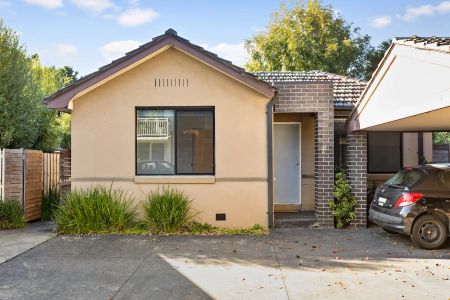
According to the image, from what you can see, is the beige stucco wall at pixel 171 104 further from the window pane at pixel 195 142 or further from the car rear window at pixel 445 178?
the car rear window at pixel 445 178

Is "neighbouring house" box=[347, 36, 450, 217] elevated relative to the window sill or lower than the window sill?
elevated

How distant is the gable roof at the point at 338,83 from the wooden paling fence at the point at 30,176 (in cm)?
641

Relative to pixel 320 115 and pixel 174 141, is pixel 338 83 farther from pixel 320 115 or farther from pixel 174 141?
pixel 174 141

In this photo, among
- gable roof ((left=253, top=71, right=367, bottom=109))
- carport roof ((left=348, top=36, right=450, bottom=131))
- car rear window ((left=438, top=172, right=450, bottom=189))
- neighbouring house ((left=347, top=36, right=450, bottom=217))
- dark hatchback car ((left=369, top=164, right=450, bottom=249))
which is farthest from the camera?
gable roof ((left=253, top=71, right=367, bottom=109))

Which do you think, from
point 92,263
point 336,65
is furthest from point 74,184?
point 336,65

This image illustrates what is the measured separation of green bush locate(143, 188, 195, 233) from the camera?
402 inches

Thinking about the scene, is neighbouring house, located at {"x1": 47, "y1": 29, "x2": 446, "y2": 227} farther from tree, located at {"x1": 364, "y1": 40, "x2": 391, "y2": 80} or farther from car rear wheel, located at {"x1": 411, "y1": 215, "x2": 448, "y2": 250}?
tree, located at {"x1": 364, "y1": 40, "x2": 391, "y2": 80}

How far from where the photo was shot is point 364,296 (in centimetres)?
606

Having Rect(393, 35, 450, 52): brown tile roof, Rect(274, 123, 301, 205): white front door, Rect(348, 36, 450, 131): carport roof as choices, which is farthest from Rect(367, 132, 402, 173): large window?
Rect(393, 35, 450, 52): brown tile roof

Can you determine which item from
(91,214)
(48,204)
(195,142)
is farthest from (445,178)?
(48,204)

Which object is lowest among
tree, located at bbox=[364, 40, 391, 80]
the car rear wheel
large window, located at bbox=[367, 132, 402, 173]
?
the car rear wheel

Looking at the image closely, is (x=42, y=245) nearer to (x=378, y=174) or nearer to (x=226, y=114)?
(x=226, y=114)

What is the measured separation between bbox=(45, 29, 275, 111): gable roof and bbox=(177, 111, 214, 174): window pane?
49.0 inches

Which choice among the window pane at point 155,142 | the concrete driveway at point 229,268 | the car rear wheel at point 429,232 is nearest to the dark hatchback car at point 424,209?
the car rear wheel at point 429,232
